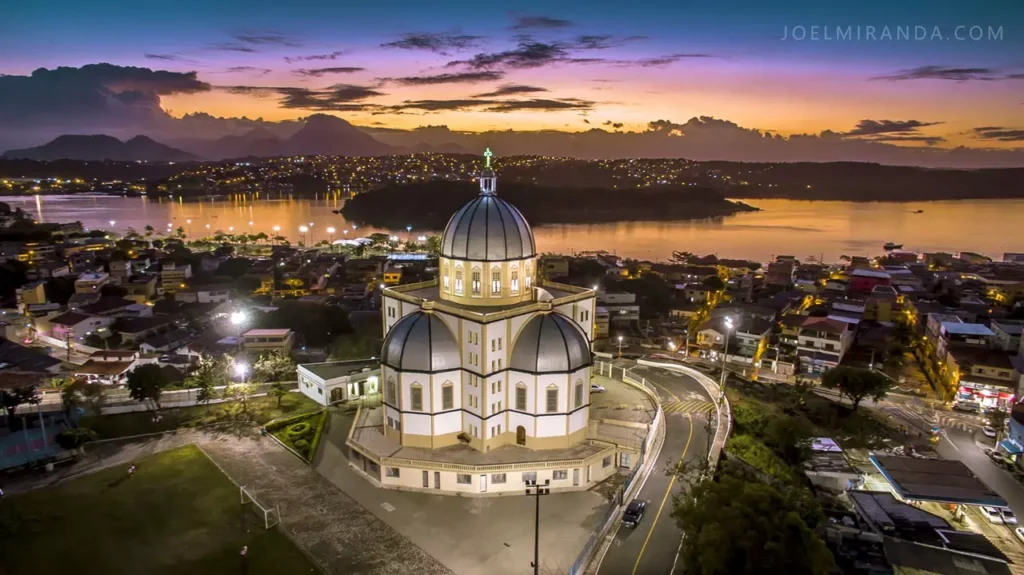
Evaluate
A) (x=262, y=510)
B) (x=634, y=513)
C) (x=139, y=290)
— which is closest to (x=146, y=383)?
(x=262, y=510)

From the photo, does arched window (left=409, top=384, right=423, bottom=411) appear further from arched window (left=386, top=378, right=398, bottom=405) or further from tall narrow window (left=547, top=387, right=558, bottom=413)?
tall narrow window (left=547, top=387, right=558, bottom=413)

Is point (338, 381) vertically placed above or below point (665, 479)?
above

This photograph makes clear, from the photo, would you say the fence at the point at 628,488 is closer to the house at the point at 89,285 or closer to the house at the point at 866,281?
the house at the point at 866,281

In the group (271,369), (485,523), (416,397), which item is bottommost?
(485,523)

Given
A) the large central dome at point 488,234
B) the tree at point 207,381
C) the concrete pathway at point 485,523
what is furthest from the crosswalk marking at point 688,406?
the tree at point 207,381

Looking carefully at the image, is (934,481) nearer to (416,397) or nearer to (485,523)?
(485,523)

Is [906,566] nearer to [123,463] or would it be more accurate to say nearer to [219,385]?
[123,463]
